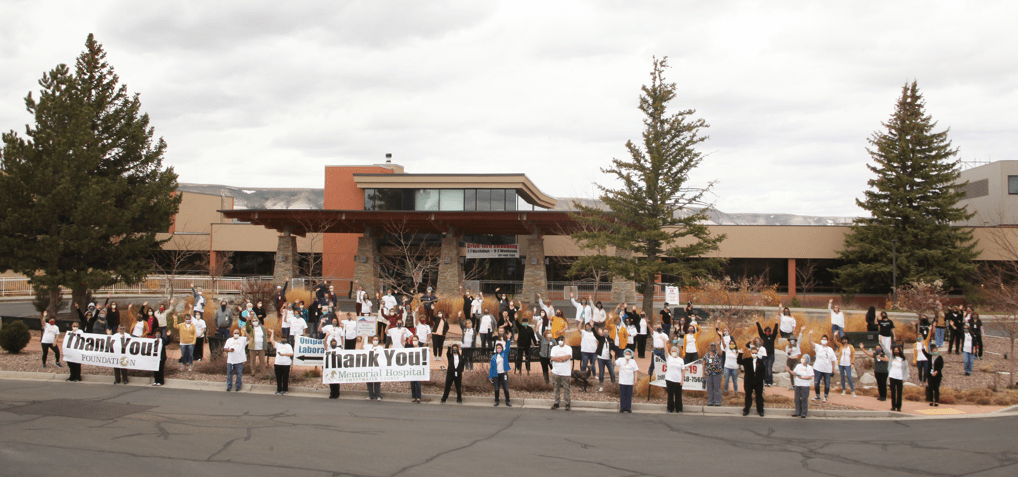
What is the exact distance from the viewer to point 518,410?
43.6 feet

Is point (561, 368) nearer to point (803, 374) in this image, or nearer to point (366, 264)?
point (803, 374)

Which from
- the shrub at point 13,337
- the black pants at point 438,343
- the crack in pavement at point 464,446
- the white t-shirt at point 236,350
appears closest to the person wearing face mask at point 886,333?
the crack in pavement at point 464,446

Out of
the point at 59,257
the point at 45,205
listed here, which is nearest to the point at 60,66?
the point at 45,205

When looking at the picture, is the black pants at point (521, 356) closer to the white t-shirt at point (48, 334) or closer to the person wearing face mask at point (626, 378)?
the person wearing face mask at point (626, 378)

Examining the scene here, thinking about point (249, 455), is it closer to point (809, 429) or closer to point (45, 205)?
point (809, 429)

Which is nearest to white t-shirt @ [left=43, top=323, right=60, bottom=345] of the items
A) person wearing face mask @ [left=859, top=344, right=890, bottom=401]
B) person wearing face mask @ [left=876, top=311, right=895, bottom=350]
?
person wearing face mask @ [left=859, top=344, right=890, bottom=401]

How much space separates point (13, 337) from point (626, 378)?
18.2 m

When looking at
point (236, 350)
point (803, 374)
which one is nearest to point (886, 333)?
point (803, 374)

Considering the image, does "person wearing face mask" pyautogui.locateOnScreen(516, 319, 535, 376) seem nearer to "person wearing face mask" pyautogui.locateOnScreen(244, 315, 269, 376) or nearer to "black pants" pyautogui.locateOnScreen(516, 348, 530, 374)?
"black pants" pyautogui.locateOnScreen(516, 348, 530, 374)

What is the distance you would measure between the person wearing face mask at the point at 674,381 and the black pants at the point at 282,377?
28.4ft

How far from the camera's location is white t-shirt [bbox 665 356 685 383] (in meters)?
13.1

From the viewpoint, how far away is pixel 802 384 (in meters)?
12.8

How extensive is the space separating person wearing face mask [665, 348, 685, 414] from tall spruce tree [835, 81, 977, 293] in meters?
28.4

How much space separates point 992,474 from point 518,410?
318 inches
